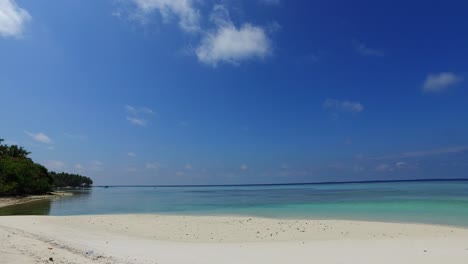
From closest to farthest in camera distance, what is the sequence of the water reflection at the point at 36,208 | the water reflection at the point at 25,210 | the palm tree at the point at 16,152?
the water reflection at the point at 25,210 < the water reflection at the point at 36,208 < the palm tree at the point at 16,152

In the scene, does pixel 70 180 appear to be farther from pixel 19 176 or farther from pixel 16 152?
pixel 19 176

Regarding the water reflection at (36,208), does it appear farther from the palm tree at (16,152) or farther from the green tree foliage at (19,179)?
the palm tree at (16,152)

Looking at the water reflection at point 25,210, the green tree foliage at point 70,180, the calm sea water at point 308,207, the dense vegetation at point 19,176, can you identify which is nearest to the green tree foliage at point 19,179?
the dense vegetation at point 19,176

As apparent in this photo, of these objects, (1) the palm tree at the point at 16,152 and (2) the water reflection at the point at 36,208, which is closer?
(2) the water reflection at the point at 36,208

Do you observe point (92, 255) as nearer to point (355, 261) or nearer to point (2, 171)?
point (355, 261)

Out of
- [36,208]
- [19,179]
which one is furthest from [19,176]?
[36,208]

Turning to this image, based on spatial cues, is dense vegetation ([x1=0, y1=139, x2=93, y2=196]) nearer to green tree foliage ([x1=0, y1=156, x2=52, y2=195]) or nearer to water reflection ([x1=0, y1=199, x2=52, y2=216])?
green tree foliage ([x1=0, y1=156, x2=52, y2=195])

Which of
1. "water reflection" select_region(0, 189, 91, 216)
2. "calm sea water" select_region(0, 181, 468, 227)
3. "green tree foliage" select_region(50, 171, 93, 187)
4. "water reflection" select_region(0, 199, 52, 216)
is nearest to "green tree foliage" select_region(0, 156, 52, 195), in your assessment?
"calm sea water" select_region(0, 181, 468, 227)

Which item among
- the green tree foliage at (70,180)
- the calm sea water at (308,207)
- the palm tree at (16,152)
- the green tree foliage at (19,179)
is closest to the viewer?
the calm sea water at (308,207)

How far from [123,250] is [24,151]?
90.3 metres

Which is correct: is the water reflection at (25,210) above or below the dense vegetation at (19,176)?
below

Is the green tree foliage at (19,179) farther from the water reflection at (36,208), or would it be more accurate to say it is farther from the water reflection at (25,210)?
the water reflection at (25,210)

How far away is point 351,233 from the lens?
49.7 feet

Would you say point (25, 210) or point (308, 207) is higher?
point (308, 207)
